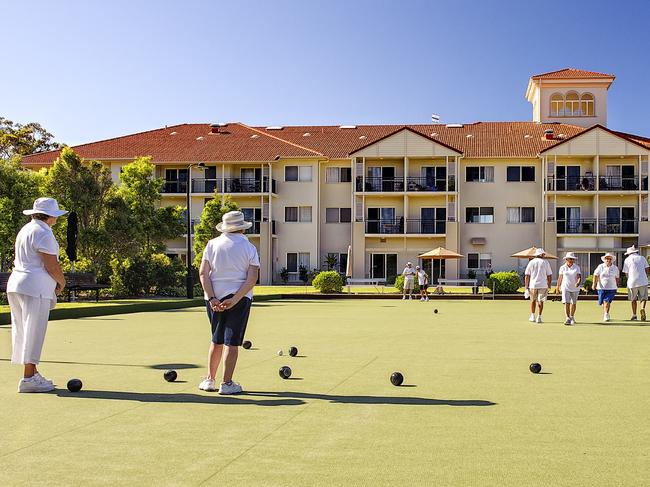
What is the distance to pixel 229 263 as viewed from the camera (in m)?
8.09

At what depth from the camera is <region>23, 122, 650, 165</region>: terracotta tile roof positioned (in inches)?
2179

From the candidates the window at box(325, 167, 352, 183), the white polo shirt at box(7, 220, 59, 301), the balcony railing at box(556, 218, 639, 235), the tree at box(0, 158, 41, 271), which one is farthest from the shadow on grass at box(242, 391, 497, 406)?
the window at box(325, 167, 352, 183)

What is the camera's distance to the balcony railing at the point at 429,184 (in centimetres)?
5438

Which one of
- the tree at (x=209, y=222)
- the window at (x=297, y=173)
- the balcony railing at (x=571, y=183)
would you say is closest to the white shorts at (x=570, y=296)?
the tree at (x=209, y=222)

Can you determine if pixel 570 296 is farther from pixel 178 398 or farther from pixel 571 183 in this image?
pixel 571 183

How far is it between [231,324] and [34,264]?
79.9 inches

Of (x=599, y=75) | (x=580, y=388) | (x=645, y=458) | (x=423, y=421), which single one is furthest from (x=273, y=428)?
(x=599, y=75)

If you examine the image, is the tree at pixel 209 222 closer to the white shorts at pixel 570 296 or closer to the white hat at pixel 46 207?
the white shorts at pixel 570 296

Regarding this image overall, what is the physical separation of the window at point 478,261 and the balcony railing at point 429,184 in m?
4.60

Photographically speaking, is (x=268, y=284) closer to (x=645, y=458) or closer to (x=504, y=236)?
(x=504, y=236)

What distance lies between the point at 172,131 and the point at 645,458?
5884 cm

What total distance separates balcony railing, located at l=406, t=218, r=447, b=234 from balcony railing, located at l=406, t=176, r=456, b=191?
6.70 feet

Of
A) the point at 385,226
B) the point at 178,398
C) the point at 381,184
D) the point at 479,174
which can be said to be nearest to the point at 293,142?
the point at 381,184

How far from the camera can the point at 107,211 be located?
31.7 metres
